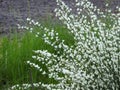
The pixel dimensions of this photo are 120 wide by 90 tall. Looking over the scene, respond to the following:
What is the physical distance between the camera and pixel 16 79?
14.6ft

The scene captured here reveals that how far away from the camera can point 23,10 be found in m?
7.40

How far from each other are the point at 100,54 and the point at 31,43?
5.39 feet

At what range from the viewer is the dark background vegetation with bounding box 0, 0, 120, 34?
647 cm

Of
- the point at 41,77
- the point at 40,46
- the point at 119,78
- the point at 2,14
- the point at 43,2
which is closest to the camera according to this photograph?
the point at 119,78

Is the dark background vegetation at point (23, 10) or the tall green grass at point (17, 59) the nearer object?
the tall green grass at point (17, 59)

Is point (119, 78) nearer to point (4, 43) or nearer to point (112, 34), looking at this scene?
point (112, 34)

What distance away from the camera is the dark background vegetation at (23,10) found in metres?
6.47

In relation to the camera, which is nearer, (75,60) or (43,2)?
(75,60)

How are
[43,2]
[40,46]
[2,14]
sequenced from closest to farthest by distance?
[40,46] < [2,14] < [43,2]

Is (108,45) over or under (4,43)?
over

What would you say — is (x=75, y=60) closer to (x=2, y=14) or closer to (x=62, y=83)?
(x=62, y=83)

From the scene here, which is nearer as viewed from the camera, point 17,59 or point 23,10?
point 17,59

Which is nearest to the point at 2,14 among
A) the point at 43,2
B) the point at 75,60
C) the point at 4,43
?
the point at 43,2

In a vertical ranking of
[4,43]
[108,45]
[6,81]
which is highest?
[108,45]
